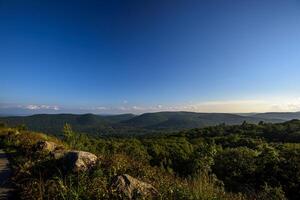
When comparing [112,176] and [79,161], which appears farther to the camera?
[79,161]

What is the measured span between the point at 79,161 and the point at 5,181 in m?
1.80

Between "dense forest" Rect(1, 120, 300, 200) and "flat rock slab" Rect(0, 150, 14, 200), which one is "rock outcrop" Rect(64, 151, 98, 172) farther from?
"flat rock slab" Rect(0, 150, 14, 200)

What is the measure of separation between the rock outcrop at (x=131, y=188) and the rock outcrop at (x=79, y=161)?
53.9 inches

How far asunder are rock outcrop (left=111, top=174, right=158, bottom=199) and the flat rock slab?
2.20 m

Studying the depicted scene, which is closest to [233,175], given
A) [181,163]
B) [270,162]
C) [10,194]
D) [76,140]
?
[270,162]

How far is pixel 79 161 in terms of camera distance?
6.51 m

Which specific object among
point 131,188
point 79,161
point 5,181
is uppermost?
point 79,161

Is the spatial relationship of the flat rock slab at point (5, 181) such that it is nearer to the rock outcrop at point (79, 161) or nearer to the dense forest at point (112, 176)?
the dense forest at point (112, 176)

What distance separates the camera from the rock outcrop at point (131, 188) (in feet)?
15.6

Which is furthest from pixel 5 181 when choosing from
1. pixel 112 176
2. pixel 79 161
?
pixel 112 176

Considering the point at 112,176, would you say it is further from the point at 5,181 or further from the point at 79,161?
the point at 5,181

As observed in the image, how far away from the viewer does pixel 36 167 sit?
710 centimetres

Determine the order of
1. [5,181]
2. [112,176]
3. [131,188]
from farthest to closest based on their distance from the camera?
[5,181], [112,176], [131,188]

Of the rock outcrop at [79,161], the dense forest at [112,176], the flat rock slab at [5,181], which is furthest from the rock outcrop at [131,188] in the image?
the flat rock slab at [5,181]
